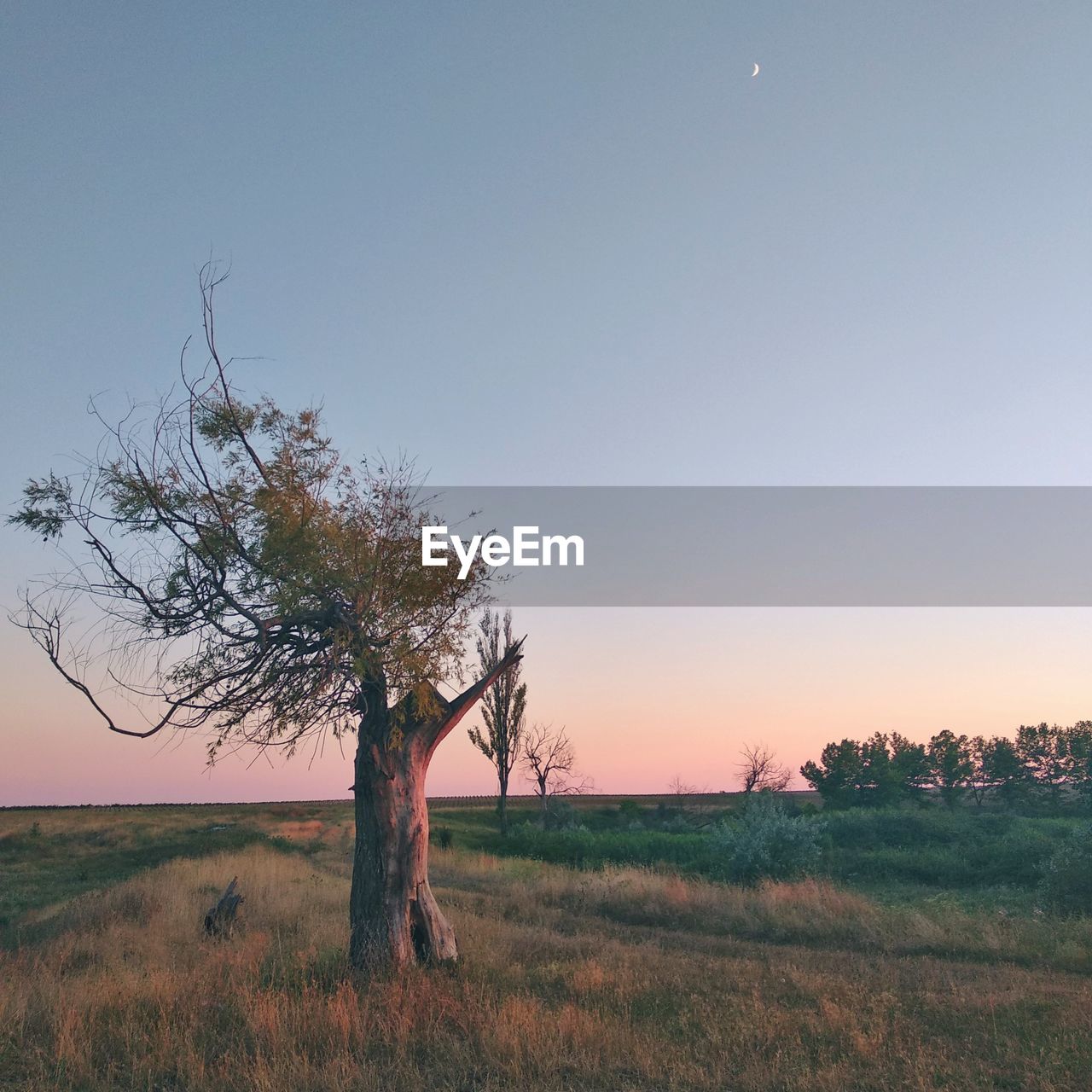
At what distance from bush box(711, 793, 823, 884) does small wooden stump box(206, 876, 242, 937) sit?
16.3m

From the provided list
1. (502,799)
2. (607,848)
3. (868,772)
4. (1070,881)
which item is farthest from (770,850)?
(868,772)

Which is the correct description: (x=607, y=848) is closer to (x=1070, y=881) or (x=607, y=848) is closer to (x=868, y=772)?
(x=1070, y=881)

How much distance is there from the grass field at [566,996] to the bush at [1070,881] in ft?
2.98

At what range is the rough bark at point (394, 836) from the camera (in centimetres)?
1122

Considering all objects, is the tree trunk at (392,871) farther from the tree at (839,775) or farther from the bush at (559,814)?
the tree at (839,775)

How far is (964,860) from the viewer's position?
30.8 metres

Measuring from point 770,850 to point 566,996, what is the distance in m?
18.8

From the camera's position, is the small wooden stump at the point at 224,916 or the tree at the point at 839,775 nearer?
the small wooden stump at the point at 224,916

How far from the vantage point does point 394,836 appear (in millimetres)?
11586

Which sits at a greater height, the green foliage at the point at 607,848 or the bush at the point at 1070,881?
the bush at the point at 1070,881

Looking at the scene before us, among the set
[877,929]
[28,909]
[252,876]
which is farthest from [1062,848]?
[28,909]

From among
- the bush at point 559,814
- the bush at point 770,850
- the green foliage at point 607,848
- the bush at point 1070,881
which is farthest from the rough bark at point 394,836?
the bush at point 559,814

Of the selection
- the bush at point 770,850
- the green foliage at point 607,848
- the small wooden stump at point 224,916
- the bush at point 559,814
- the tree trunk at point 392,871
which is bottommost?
the bush at point 559,814

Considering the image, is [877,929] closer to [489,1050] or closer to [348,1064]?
[489,1050]
